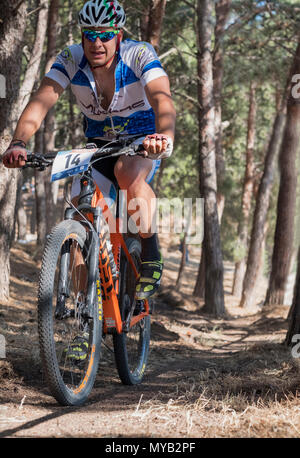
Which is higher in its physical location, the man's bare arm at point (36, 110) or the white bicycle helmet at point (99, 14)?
the white bicycle helmet at point (99, 14)

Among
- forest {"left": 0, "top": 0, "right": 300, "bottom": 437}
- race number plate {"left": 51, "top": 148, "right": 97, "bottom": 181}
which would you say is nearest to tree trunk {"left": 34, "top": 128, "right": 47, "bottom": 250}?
forest {"left": 0, "top": 0, "right": 300, "bottom": 437}

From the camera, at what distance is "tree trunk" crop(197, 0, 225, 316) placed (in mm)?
14172

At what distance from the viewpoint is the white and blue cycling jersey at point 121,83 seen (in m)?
4.41

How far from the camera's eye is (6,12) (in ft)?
26.8

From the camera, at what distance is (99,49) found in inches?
169

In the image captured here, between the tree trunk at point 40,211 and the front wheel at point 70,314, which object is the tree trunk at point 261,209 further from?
the front wheel at point 70,314

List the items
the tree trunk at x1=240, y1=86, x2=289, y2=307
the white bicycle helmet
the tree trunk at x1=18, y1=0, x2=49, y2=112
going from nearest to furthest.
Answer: the white bicycle helmet < the tree trunk at x1=18, y1=0, x2=49, y2=112 < the tree trunk at x1=240, y1=86, x2=289, y2=307

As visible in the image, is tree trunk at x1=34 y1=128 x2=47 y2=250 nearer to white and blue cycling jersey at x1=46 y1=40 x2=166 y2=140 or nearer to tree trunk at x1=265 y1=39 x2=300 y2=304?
tree trunk at x1=265 y1=39 x2=300 y2=304

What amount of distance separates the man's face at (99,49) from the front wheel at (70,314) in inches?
46.9

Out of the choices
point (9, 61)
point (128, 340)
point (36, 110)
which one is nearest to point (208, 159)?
point (9, 61)

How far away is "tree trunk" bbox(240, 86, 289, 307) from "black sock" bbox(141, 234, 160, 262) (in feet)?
56.6

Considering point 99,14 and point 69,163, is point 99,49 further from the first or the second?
point 69,163

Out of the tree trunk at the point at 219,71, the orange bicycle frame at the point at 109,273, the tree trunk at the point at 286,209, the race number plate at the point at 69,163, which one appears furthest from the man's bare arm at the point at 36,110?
the tree trunk at the point at 219,71
